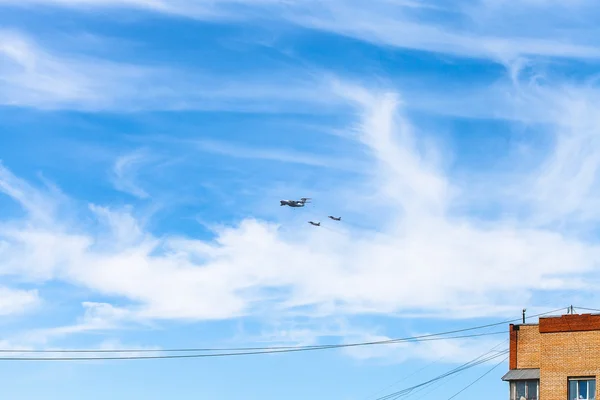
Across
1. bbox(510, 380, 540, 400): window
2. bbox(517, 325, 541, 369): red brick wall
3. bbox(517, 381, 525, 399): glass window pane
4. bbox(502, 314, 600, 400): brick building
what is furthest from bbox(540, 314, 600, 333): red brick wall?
bbox(517, 381, 525, 399): glass window pane

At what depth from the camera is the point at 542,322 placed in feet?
220

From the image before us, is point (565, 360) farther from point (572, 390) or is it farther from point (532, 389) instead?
point (532, 389)

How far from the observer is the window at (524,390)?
66.8 m

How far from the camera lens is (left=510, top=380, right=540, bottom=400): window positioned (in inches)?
2628

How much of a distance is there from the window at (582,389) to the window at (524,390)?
220 centimetres

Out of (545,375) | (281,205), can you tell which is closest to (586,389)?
(545,375)

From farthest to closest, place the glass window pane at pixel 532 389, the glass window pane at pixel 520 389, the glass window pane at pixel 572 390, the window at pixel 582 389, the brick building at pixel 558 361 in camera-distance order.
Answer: the glass window pane at pixel 520 389 < the glass window pane at pixel 532 389 < the glass window pane at pixel 572 390 < the brick building at pixel 558 361 < the window at pixel 582 389

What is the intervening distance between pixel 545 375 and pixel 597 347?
367 centimetres

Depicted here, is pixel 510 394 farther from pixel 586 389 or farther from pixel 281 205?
pixel 281 205

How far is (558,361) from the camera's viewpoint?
2586 inches

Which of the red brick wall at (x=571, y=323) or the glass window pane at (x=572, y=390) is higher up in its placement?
the red brick wall at (x=571, y=323)

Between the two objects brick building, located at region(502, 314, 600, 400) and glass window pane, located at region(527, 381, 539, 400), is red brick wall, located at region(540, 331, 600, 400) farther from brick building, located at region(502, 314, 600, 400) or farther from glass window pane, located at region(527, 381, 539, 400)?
glass window pane, located at region(527, 381, 539, 400)

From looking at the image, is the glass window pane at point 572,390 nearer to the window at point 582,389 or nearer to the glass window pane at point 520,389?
the window at point 582,389

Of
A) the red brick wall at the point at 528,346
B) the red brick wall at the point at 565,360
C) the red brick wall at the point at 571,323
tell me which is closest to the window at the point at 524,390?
the red brick wall at the point at 565,360
